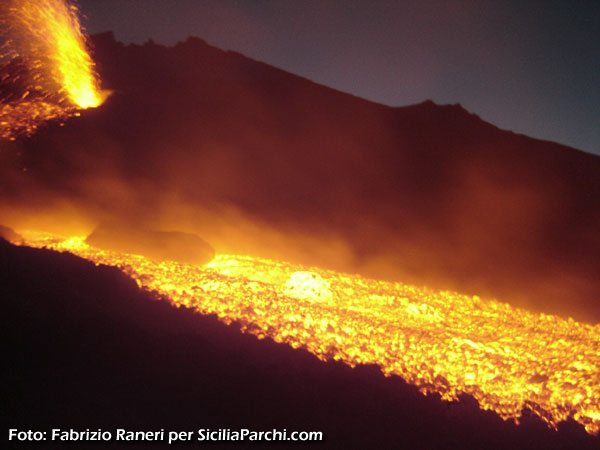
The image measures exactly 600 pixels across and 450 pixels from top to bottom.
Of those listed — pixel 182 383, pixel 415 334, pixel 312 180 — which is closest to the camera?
pixel 182 383

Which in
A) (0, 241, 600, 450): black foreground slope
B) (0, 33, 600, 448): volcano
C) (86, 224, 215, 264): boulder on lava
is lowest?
(0, 241, 600, 450): black foreground slope

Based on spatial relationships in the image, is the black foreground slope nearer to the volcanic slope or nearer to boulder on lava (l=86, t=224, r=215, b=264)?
boulder on lava (l=86, t=224, r=215, b=264)

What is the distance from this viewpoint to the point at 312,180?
27.6 feet

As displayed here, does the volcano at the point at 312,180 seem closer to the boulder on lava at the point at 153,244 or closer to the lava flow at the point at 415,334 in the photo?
the boulder on lava at the point at 153,244

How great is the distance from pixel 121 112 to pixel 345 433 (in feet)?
29.0

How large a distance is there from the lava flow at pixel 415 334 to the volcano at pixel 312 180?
1651mm

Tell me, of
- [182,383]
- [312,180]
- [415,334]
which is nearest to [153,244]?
[182,383]

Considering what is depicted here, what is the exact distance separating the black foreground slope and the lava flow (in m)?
0.18

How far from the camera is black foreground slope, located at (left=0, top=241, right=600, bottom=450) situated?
62.0 inches

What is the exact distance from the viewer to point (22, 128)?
7.16 metres

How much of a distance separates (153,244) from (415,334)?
3354 millimetres

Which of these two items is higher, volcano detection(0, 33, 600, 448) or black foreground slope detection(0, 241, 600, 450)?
volcano detection(0, 33, 600, 448)

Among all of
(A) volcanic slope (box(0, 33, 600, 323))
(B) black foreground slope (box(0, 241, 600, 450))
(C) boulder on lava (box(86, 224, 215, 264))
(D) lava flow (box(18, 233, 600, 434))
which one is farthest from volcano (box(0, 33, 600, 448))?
(B) black foreground slope (box(0, 241, 600, 450))

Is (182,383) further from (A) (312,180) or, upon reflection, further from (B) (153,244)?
(A) (312,180)
